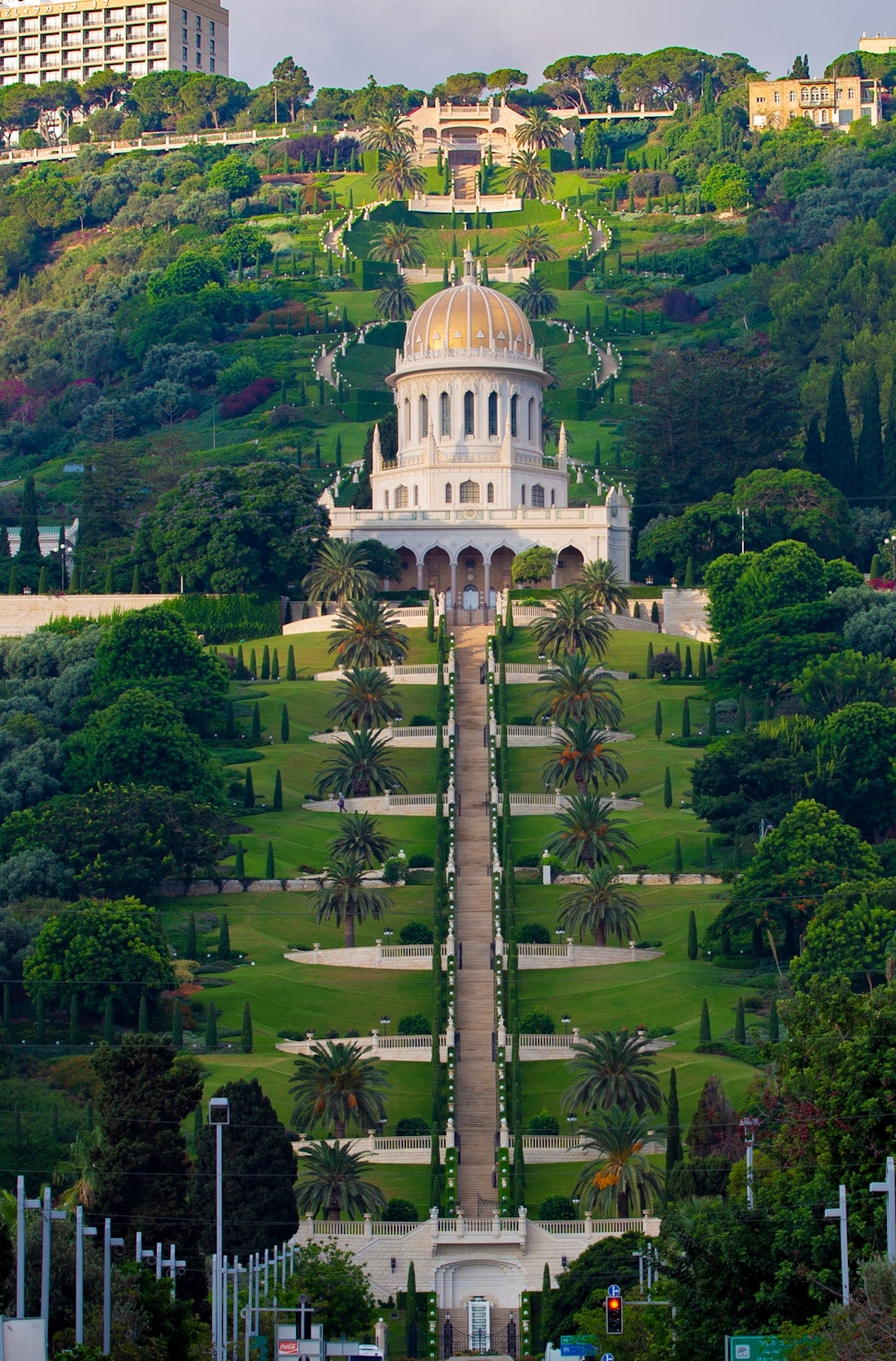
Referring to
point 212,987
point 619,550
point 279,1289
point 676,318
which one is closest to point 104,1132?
point 279,1289

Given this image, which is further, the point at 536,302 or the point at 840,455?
the point at 536,302

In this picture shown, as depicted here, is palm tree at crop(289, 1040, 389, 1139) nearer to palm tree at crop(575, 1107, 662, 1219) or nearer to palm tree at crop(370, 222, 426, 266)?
palm tree at crop(575, 1107, 662, 1219)

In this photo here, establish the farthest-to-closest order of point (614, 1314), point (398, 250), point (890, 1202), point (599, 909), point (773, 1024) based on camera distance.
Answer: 1. point (398, 250)
2. point (599, 909)
3. point (773, 1024)
4. point (614, 1314)
5. point (890, 1202)

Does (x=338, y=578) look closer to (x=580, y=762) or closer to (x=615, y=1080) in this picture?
(x=580, y=762)

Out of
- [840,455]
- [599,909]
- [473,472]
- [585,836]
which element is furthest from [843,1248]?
[840,455]

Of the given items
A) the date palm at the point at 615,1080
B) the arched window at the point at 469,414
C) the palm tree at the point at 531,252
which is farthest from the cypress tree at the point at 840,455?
the date palm at the point at 615,1080

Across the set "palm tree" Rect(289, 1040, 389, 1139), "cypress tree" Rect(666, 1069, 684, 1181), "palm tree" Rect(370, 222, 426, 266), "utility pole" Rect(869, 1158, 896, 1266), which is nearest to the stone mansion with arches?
"palm tree" Rect(370, 222, 426, 266)
